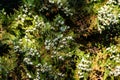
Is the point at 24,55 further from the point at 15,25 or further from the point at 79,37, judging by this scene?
the point at 79,37

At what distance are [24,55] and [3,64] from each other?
375 mm

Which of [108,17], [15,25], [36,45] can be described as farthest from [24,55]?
[108,17]

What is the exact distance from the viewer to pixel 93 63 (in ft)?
15.0

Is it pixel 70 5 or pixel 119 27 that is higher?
pixel 70 5

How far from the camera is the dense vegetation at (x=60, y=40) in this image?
452 cm

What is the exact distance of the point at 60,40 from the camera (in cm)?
465

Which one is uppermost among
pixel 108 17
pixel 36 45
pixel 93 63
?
pixel 108 17

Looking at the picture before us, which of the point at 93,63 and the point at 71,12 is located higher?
the point at 71,12

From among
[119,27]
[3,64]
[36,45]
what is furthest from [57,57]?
[119,27]

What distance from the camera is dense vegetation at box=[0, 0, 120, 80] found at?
14.8ft

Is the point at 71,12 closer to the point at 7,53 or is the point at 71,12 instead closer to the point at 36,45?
the point at 36,45

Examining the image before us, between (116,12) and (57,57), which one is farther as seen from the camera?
(116,12)

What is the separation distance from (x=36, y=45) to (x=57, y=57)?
0.42 m

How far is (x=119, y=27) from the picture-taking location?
4891 millimetres
